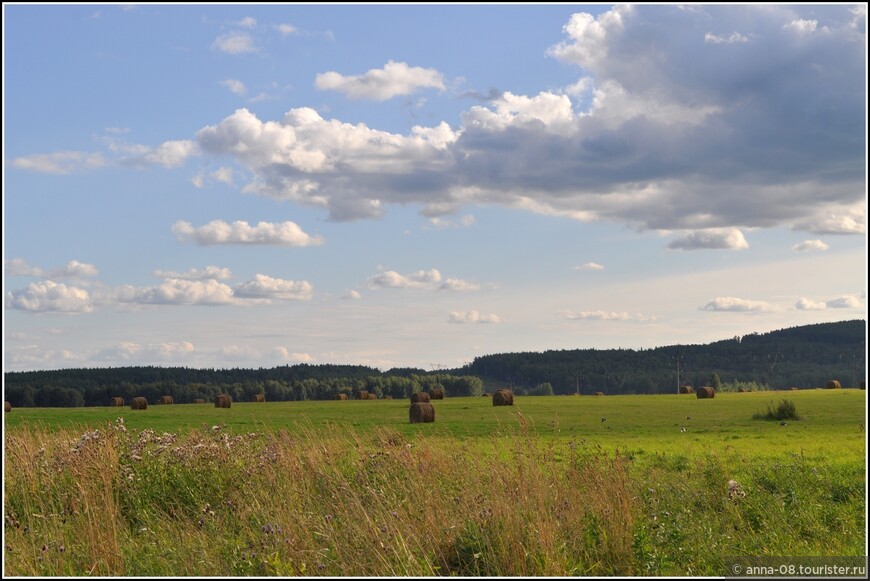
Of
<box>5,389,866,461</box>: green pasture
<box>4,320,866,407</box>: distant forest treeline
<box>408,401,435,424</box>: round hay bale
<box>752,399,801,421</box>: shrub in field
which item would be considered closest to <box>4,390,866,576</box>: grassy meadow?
<box>5,389,866,461</box>: green pasture

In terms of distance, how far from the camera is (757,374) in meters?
180

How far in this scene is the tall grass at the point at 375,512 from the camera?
1092 cm

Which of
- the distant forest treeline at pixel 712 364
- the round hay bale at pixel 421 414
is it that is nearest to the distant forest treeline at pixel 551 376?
the distant forest treeline at pixel 712 364

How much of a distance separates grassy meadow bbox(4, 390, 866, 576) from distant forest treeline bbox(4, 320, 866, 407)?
93.2 m

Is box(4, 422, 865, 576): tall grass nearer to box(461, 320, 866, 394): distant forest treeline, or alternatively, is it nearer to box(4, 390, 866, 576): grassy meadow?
box(4, 390, 866, 576): grassy meadow

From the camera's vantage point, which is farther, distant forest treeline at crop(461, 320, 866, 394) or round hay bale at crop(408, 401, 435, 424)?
distant forest treeline at crop(461, 320, 866, 394)

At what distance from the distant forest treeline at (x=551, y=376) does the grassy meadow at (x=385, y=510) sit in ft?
306

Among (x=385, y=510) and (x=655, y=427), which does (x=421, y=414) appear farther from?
(x=385, y=510)

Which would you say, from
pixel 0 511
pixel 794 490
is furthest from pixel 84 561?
pixel 794 490

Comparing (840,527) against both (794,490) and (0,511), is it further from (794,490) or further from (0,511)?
(0,511)

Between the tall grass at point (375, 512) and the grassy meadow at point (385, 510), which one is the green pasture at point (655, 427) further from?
the tall grass at point (375, 512)

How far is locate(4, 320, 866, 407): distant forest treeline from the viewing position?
4747 inches

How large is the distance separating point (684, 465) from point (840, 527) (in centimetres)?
674

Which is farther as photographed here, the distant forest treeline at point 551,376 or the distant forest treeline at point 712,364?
the distant forest treeline at point 712,364
